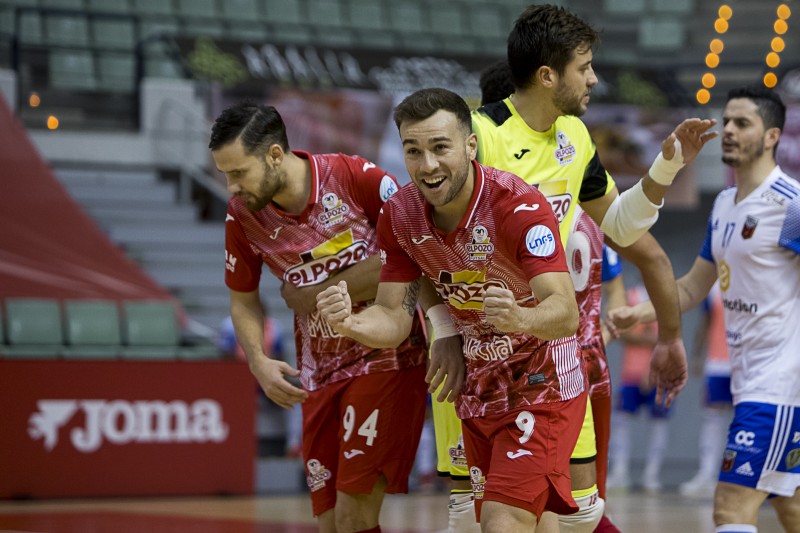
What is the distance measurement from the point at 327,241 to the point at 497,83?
3.66ft

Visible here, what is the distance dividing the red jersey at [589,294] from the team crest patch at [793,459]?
0.87 metres

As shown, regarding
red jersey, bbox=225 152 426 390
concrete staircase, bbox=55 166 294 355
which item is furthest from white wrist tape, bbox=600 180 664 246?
concrete staircase, bbox=55 166 294 355

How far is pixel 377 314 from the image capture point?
4.14 metres

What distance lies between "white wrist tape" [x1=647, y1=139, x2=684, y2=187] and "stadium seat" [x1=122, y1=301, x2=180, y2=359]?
284 inches

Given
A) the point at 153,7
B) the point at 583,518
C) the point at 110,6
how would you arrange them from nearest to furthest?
1. the point at 583,518
2. the point at 110,6
3. the point at 153,7

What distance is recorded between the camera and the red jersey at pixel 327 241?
4.96 m

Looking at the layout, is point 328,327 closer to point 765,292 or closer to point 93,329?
point 765,292

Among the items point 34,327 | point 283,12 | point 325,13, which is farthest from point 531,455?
point 325,13

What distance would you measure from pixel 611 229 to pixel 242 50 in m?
10.9

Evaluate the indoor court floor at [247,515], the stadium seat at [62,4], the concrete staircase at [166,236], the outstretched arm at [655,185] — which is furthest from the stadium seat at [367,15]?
the outstretched arm at [655,185]

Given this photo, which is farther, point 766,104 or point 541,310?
point 766,104

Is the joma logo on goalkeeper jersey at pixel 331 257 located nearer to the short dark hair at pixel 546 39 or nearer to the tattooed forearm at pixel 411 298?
the tattooed forearm at pixel 411 298

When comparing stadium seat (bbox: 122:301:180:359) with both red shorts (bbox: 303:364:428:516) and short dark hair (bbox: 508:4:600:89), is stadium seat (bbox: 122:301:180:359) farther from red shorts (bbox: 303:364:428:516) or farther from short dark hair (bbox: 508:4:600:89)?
short dark hair (bbox: 508:4:600:89)

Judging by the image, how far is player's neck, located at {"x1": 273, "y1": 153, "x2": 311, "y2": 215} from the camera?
4918mm
